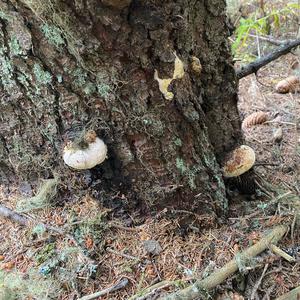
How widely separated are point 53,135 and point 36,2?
1.89 ft

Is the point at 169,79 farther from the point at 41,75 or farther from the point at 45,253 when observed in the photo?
the point at 45,253

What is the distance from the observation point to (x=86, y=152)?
163cm

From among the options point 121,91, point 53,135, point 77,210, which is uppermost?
point 121,91

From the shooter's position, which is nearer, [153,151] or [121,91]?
[121,91]

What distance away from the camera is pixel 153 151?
1714 millimetres

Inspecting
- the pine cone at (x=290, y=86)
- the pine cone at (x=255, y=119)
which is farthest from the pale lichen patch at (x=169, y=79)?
the pine cone at (x=290, y=86)

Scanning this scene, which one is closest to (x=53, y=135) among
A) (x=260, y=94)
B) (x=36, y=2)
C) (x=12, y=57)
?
(x=12, y=57)

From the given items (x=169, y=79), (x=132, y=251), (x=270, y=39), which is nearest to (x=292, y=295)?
(x=132, y=251)

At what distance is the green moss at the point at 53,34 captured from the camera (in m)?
1.46

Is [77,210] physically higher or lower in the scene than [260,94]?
higher

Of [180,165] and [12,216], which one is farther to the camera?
[12,216]

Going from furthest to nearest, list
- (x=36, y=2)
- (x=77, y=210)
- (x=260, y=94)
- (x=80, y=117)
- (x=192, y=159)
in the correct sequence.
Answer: (x=260, y=94)
(x=77, y=210)
(x=192, y=159)
(x=80, y=117)
(x=36, y=2)

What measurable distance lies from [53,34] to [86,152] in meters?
0.48

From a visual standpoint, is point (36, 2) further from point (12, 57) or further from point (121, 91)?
→ point (121, 91)
